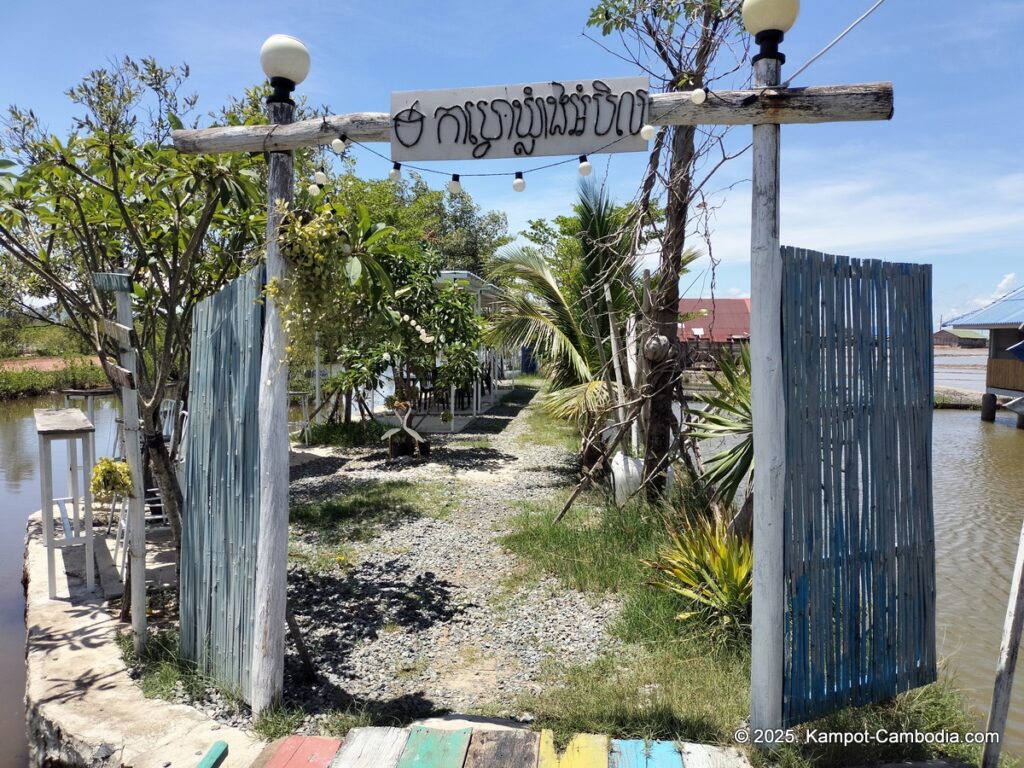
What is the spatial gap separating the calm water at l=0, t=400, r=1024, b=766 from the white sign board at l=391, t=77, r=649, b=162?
3.78m

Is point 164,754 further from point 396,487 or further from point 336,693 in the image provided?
point 396,487

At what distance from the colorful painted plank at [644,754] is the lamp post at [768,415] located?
44 cm

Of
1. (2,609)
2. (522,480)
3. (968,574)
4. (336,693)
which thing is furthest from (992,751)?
(2,609)

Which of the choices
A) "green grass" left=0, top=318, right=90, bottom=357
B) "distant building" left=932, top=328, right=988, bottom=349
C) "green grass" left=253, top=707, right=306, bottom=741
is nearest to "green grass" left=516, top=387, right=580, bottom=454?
"green grass" left=253, top=707, right=306, bottom=741

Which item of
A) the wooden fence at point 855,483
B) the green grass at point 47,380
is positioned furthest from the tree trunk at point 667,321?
the green grass at point 47,380

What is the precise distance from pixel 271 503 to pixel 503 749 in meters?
1.52

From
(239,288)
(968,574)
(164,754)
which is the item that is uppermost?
(239,288)

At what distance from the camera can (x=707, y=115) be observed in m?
2.96

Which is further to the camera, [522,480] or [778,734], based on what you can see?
[522,480]

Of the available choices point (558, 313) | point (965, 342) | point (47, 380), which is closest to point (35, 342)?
point (47, 380)

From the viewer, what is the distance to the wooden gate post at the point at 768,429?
9.29 ft

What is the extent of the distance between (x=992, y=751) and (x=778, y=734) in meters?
0.80

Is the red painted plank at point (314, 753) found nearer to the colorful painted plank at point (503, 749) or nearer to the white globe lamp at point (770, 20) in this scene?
the colorful painted plank at point (503, 749)

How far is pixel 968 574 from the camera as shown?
6.53 metres
